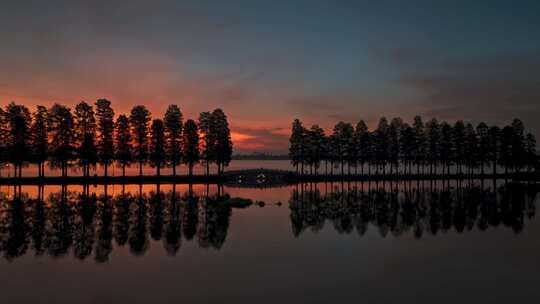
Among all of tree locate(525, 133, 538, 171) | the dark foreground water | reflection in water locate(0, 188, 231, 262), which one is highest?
tree locate(525, 133, 538, 171)

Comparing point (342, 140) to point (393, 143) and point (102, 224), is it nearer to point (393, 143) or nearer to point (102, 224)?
point (393, 143)

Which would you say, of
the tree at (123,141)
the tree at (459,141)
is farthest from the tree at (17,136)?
the tree at (459,141)

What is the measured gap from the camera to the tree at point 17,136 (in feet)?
235

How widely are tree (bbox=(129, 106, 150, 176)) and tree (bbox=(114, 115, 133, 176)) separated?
1.22 m

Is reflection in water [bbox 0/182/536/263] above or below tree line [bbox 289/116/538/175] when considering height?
below

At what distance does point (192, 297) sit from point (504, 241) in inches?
924

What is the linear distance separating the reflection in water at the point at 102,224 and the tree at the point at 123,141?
33.7 m

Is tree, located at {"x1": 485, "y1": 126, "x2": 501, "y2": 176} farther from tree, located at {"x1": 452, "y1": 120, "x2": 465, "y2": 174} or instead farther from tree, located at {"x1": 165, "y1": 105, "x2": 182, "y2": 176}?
tree, located at {"x1": 165, "y1": 105, "x2": 182, "y2": 176}

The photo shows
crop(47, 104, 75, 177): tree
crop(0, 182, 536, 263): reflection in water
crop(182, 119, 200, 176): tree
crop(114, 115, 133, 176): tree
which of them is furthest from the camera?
crop(182, 119, 200, 176): tree

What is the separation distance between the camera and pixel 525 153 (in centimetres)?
10756

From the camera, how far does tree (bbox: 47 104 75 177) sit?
76.6m

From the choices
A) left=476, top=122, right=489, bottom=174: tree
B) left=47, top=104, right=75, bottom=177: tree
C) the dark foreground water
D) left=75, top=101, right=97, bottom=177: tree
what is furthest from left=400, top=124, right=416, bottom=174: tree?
left=47, top=104, right=75, bottom=177: tree

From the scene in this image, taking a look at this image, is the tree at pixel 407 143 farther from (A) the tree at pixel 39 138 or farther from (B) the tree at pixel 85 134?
(A) the tree at pixel 39 138

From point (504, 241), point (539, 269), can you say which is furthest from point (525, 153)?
point (539, 269)
